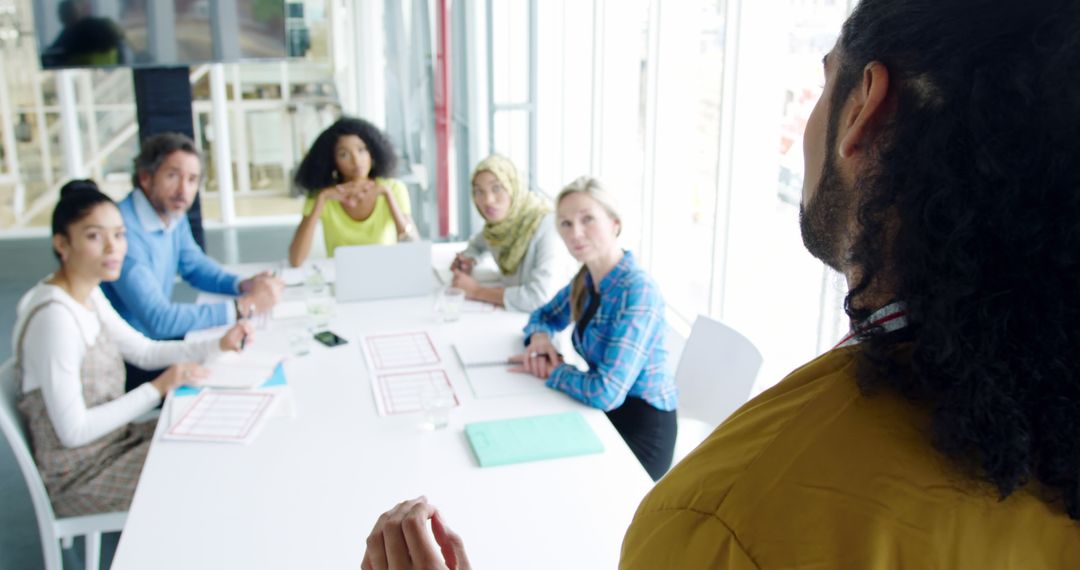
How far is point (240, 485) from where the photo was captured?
1.92 m

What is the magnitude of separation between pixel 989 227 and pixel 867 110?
0.14 metres

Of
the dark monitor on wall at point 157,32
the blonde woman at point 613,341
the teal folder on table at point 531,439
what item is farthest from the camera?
the dark monitor on wall at point 157,32

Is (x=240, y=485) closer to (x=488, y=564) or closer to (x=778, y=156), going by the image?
(x=488, y=564)

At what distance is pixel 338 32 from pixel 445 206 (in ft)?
9.59

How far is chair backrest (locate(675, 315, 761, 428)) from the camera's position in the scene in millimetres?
2523

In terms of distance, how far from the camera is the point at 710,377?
Result: 270cm

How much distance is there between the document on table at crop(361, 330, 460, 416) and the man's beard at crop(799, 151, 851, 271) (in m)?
1.58

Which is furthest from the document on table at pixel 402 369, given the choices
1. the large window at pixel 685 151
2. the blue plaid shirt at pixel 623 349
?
the large window at pixel 685 151

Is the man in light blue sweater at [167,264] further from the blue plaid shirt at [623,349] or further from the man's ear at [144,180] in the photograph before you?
the blue plaid shirt at [623,349]

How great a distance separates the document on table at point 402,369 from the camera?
2.36 meters

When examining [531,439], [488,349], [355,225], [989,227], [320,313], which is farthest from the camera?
[355,225]

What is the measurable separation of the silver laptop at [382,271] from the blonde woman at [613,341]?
0.77m

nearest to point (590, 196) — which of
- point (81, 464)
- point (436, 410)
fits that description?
point (436, 410)

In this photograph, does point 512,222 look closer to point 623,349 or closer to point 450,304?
point 450,304
